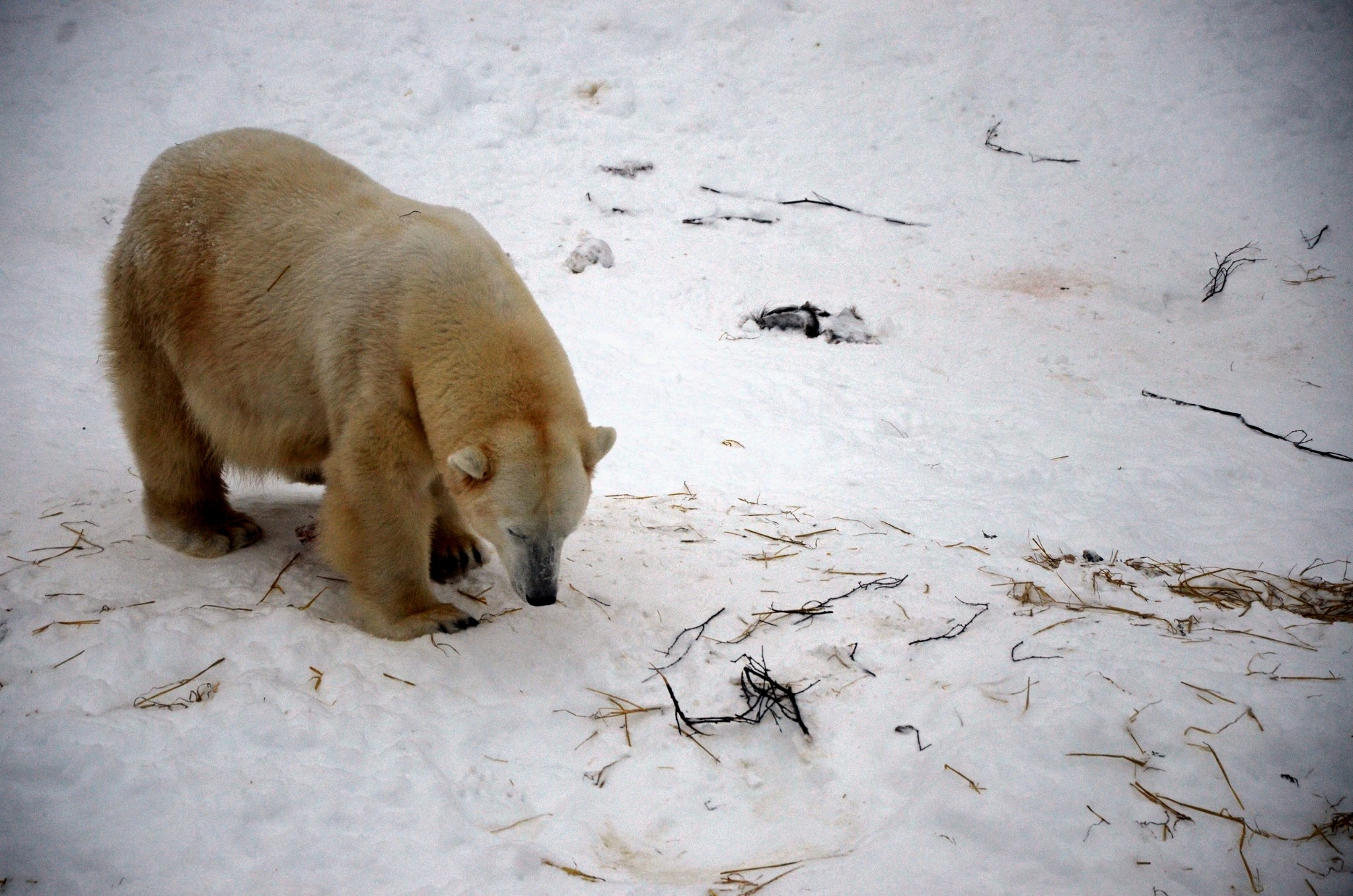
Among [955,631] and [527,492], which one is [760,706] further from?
[527,492]

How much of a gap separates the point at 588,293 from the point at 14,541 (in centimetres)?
555

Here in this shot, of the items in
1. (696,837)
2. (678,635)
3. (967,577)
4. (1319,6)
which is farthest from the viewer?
(1319,6)

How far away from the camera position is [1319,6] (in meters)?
11.0

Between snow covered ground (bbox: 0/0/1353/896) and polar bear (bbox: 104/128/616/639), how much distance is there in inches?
15.9

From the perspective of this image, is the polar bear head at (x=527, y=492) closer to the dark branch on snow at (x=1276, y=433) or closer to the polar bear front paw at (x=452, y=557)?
the polar bear front paw at (x=452, y=557)

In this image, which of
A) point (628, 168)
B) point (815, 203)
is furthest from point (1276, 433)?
point (628, 168)

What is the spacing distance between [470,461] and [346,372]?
0.79 metres

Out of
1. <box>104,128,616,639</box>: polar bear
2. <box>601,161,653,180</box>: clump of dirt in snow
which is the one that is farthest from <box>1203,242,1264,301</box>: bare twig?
<box>104,128,616,639</box>: polar bear

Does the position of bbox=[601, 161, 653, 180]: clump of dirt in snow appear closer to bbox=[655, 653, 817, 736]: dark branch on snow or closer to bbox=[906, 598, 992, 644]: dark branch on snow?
bbox=[906, 598, 992, 644]: dark branch on snow

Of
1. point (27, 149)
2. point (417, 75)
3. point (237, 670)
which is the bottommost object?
point (237, 670)

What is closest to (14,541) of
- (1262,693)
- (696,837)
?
(696,837)

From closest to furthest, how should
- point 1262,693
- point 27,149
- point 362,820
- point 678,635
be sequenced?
point 362,820 < point 1262,693 < point 678,635 < point 27,149

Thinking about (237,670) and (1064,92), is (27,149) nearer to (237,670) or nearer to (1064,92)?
(237,670)

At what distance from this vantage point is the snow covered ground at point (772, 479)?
2.51m
